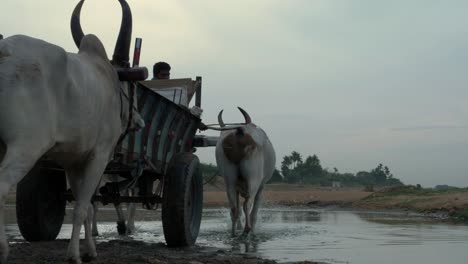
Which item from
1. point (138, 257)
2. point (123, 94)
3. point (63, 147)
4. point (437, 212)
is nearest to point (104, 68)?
point (123, 94)

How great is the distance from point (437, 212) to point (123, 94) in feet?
44.2

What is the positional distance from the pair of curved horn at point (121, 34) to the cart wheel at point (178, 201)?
1.74 metres

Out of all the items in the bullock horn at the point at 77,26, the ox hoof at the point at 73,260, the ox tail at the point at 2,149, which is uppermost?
the bullock horn at the point at 77,26

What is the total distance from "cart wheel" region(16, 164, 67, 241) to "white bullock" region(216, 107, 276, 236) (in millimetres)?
2893

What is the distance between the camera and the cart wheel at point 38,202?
7492 millimetres

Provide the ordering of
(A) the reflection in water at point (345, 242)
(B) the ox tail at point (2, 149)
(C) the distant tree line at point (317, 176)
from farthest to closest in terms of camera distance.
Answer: (C) the distant tree line at point (317, 176) → (A) the reflection in water at point (345, 242) → (B) the ox tail at point (2, 149)

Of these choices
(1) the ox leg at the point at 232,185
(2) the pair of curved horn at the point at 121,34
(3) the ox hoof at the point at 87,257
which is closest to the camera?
(3) the ox hoof at the point at 87,257

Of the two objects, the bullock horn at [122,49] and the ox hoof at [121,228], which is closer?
the bullock horn at [122,49]

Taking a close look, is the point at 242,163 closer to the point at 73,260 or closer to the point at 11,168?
the point at 73,260

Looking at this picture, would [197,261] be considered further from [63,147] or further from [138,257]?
[63,147]

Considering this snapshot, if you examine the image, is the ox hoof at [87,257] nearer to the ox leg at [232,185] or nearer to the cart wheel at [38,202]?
the cart wheel at [38,202]

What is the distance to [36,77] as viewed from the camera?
4.28 meters

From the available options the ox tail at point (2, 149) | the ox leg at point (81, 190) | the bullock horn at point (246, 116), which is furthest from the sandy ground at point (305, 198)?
the ox tail at point (2, 149)

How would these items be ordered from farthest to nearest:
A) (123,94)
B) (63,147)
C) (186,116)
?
(186,116) < (123,94) < (63,147)
